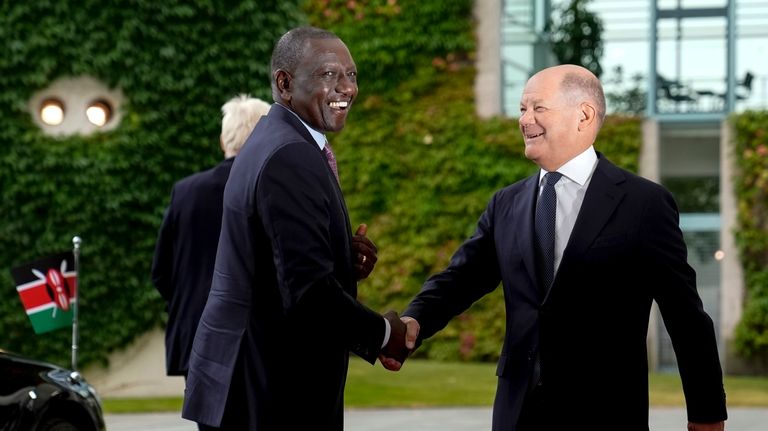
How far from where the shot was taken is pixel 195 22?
12820 millimetres

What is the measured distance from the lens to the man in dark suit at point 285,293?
145 inches

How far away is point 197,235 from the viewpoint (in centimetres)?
672

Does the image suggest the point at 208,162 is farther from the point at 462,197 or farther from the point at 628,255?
the point at 628,255

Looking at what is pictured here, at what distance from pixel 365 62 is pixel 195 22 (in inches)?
193

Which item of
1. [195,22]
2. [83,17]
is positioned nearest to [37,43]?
[83,17]

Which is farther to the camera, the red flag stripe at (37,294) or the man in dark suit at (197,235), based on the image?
the red flag stripe at (37,294)

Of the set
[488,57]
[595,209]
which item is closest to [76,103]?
[488,57]

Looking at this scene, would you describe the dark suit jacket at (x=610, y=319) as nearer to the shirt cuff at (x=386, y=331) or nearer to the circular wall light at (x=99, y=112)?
the shirt cuff at (x=386, y=331)

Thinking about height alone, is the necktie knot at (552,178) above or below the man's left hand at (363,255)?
above

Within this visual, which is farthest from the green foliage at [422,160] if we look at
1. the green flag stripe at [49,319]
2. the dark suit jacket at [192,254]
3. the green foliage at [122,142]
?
the dark suit jacket at [192,254]

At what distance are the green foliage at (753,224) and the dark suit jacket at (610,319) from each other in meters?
12.9

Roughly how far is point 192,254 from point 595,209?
3.02 m

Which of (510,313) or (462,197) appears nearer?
(510,313)

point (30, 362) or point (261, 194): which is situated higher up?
point (261, 194)
